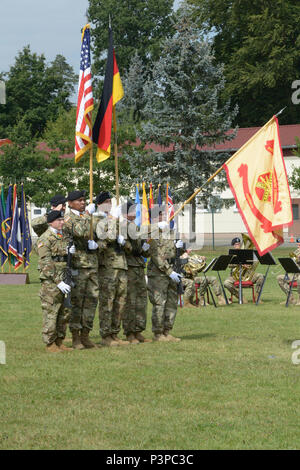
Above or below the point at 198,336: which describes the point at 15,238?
above

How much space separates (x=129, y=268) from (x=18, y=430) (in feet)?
17.7

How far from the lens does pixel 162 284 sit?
12273 millimetres

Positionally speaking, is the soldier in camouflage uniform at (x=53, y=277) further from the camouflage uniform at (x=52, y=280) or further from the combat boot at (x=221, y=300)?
the combat boot at (x=221, y=300)

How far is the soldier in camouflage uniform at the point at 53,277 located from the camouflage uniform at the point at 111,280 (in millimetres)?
707

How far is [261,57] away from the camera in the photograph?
52875 millimetres

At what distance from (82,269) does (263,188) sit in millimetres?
2870

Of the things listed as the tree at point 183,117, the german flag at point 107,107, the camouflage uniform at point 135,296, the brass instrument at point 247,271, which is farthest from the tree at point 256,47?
the camouflage uniform at point 135,296

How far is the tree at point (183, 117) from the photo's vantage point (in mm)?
44062

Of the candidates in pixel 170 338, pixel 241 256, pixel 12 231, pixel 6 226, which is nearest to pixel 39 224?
pixel 170 338

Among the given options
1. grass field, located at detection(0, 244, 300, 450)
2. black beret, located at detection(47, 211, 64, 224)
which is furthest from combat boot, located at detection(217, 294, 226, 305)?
black beret, located at detection(47, 211, 64, 224)

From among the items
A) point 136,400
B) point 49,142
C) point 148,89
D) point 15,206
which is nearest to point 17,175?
point 49,142

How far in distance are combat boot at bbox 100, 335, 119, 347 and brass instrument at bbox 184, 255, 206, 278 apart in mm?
6811

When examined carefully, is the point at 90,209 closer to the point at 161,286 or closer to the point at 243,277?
the point at 161,286
